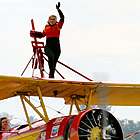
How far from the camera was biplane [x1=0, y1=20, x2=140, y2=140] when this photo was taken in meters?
10.0

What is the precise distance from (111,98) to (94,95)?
767mm

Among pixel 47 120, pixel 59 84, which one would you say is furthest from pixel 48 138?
pixel 59 84

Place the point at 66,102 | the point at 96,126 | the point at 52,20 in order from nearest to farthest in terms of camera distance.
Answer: the point at 96,126
the point at 52,20
the point at 66,102

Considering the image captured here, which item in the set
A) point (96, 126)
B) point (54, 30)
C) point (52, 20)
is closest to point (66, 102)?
point (54, 30)

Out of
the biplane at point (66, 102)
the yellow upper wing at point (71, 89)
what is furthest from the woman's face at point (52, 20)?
the yellow upper wing at point (71, 89)

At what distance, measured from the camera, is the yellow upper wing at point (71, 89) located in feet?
34.6

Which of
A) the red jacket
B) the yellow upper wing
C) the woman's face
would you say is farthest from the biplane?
the woman's face

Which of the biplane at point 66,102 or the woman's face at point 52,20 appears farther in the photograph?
the woman's face at point 52,20

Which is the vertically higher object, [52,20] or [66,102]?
[52,20]

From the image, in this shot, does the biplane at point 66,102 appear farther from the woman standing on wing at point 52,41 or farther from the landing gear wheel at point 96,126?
the woman standing on wing at point 52,41

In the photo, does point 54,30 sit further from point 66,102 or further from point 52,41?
point 66,102

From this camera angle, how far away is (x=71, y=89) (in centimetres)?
1152

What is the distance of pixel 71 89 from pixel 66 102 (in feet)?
5.49

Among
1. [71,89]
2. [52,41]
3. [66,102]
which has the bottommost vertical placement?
[66,102]
